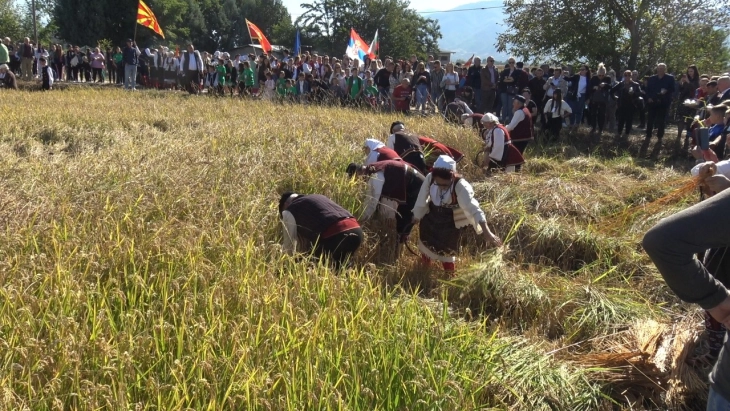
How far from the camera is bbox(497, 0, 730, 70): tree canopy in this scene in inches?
671

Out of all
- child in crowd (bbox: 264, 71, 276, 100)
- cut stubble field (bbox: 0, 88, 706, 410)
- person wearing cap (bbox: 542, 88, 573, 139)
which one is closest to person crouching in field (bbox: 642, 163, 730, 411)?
cut stubble field (bbox: 0, 88, 706, 410)

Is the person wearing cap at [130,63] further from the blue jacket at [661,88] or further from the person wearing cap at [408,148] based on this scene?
the blue jacket at [661,88]

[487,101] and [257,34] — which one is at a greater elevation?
[257,34]

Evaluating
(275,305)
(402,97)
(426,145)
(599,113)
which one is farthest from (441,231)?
(599,113)

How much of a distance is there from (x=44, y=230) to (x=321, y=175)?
2.86 metres

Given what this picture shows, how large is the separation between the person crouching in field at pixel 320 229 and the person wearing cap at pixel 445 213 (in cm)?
72

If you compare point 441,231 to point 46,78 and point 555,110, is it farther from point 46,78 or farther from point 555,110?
point 46,78

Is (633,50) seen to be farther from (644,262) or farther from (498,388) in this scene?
(498,388)

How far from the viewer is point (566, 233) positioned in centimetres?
590

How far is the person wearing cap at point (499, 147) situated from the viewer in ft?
27.0

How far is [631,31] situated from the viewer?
17016mm

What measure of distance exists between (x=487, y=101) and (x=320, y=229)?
31.2 ft

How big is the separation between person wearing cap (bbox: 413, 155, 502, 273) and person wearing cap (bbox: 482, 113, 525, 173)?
3.38m

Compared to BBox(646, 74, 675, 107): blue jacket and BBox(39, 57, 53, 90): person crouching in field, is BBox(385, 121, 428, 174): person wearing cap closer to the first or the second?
BBox(646, 74, 675, 107): blue jacket
